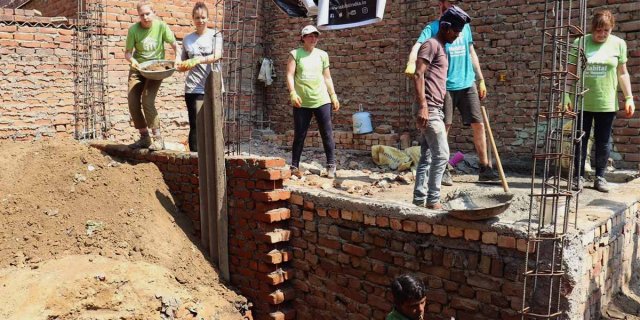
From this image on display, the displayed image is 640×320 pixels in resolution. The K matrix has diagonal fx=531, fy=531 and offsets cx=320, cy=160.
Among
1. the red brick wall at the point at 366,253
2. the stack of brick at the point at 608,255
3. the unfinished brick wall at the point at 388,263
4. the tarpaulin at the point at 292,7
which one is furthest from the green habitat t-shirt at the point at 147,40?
the stack of brick at the point at 608,255

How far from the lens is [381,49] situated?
7828 mm

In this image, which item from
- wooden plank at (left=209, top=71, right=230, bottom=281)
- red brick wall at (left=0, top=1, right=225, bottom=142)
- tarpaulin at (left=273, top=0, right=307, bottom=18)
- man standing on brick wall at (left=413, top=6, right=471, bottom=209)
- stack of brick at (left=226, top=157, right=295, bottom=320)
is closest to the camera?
man standing on brick wall at (left=413, top=6, right=471, bottom=209)

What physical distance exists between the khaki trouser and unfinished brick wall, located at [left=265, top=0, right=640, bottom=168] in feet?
11.7

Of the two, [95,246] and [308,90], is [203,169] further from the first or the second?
[308,90]

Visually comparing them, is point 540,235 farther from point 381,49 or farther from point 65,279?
point 381,49

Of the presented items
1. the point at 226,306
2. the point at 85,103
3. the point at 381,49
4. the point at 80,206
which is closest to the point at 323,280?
the point at 226,306

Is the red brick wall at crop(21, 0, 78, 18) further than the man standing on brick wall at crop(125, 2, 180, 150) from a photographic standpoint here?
Yes

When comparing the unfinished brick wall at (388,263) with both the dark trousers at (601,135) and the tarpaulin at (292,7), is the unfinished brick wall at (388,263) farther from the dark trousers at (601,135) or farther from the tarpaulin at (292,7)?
the tarpaulin at (292,7)

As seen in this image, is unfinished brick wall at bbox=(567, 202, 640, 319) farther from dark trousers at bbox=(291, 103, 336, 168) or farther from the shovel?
dark trousers at bbox=(291, 103, 336, 168)

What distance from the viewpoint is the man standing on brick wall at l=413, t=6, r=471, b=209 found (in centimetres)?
373

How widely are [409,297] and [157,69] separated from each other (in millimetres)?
3777

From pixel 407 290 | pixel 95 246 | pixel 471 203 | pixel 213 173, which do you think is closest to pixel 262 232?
pixel 213 173

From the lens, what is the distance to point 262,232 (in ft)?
14.6

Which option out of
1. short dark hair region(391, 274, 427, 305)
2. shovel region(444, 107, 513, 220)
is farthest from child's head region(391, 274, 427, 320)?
shovel region(444, 107, 513, 220)
